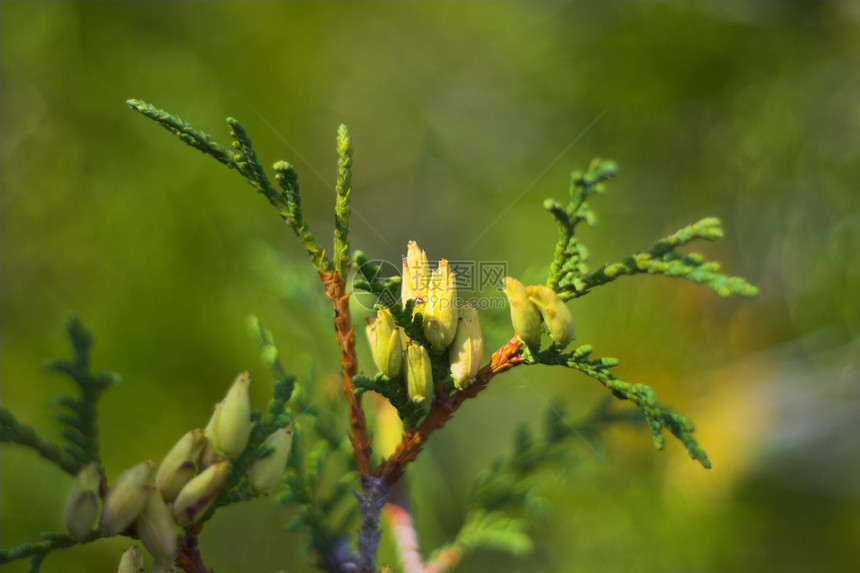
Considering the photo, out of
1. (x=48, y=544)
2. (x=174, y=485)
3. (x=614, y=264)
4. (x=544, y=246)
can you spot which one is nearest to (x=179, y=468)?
(x=174, y=485)

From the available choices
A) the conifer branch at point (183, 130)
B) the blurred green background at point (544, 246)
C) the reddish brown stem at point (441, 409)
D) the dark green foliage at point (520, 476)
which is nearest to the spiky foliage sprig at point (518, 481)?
the dark green foliage at point (520, 476)

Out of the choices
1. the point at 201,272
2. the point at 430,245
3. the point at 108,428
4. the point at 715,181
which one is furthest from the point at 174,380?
the point at 715,181

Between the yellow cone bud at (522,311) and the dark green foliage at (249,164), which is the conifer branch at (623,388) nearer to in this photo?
the yellow cone bud at (522,311)

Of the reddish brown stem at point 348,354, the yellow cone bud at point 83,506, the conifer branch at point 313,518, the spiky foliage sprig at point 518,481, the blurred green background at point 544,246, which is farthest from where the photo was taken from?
the blurred green background at point 544,246

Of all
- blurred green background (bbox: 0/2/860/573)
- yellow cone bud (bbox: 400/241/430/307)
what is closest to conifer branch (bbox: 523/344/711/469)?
yellow cone bud (bbox: 400/241/430/307)

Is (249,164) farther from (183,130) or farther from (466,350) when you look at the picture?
(466,350)
